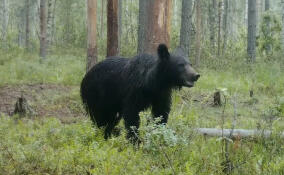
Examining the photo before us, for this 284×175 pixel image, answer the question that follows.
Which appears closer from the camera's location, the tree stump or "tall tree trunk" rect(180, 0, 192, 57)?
the tree stump

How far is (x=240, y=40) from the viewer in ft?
80.0

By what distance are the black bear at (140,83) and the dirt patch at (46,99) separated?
2.27 m

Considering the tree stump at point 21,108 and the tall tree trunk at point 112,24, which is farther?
the tall tree trunk at point 112,24


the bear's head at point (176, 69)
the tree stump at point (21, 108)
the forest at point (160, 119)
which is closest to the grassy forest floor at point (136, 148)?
the forest at point (160, 119)

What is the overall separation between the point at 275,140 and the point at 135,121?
2039 millimetres

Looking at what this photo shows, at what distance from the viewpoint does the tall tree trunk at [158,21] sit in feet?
29.0

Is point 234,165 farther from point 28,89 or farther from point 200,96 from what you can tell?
point 28,89

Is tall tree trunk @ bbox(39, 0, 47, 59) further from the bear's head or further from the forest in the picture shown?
the bear's head

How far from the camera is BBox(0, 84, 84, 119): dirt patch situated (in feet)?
29.4

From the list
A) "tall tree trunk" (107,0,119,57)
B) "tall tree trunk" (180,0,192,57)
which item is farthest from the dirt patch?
"tall tree trunk" (180,0,192,57)

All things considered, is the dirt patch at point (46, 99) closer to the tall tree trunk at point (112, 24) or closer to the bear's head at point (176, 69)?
the tall tree trunk at point (112, 24)

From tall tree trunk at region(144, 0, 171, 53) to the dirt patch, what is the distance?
2.33 metres

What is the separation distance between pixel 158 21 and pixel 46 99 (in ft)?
11.6

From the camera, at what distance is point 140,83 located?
6.05 m
